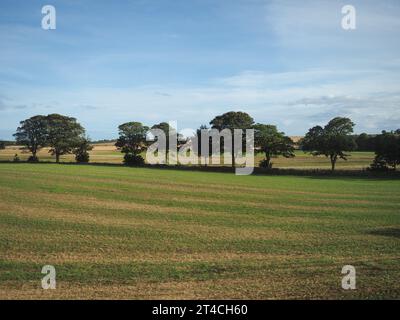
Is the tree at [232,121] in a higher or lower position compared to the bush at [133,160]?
higher

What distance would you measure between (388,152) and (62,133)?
88.2 metres

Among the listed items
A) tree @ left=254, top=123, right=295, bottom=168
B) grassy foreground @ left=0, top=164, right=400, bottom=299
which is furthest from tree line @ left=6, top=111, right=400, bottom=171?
grassy foreground @ left=0, top=164, right=400, bottom=299

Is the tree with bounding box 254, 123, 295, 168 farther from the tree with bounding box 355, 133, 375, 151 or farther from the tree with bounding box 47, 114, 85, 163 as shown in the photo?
the tree with bounding box 47, 114, 85, 163

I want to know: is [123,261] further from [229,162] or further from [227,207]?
[229,162]

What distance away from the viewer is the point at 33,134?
4500 inches

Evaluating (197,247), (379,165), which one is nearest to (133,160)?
(379,165)

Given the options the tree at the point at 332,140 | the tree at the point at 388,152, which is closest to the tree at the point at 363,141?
the tree at the point at 332,140

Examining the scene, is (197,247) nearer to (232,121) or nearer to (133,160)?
(232,121)

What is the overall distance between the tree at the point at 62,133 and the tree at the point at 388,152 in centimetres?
8037

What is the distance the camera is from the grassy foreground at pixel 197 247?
13.1 metres

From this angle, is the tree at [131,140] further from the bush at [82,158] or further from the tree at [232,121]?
the tree at [232,121]

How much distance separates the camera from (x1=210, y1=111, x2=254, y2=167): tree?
95.9 m
